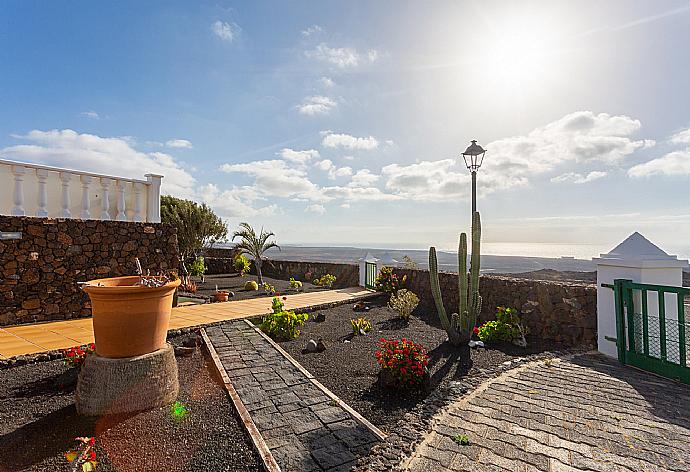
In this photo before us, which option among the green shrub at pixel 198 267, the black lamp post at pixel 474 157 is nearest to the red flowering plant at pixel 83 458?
the black lamp post at pixel 474 157

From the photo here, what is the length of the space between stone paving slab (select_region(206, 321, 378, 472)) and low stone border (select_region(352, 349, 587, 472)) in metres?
0.14

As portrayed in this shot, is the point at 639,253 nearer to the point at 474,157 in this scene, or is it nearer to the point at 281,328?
the point at 474,157

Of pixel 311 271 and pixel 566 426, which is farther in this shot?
pixel 311 271

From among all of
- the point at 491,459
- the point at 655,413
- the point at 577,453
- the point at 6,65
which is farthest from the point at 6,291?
the point at 655,413

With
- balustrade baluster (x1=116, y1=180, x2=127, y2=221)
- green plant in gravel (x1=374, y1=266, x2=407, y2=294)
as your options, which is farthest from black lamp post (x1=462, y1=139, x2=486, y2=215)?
balustrade baluster (x1=116, y1=180, x2=127, y2=221)

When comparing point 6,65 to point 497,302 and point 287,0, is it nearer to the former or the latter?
point 287,0

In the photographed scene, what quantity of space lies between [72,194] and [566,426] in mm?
8756

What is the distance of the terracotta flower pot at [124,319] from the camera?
3.25m

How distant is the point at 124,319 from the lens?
128 inches

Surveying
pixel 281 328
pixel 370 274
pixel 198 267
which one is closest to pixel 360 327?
pixel 281 328

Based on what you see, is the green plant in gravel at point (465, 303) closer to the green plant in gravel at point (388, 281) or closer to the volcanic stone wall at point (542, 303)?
the volcanic stone wall at point (542, 303)

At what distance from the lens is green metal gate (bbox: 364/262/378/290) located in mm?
11761

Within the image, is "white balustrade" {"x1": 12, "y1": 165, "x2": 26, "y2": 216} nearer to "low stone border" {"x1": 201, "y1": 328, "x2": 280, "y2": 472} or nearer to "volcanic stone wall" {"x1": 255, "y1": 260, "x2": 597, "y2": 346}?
"low stone border" {"x1": 201, "y1": 328, "x2": 280, "y2": 472}

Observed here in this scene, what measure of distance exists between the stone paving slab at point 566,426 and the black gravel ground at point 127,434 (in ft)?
4.81
